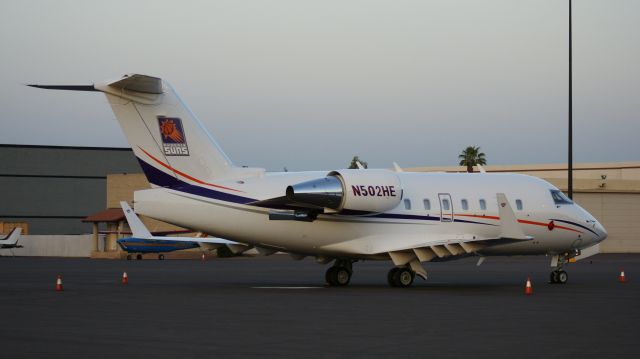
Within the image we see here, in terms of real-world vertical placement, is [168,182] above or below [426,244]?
above

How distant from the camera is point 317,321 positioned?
1758cm

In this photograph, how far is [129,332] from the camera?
611 inches

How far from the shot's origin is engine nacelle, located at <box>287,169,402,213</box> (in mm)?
25984

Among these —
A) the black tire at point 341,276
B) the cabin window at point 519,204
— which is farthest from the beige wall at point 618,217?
the black tire at point 341,276

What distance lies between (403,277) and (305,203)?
13.7ft

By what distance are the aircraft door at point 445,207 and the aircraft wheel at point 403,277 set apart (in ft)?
6.27

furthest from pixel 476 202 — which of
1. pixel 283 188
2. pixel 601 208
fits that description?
pixel 601 208

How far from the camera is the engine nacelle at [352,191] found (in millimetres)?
25984

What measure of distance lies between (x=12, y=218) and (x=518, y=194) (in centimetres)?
7597

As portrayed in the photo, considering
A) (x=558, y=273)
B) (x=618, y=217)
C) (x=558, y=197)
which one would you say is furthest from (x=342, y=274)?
(x=618, y=217)

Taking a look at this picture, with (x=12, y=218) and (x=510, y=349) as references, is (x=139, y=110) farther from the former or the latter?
(x=12, y=218)

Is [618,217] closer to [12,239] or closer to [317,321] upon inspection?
[12,239]

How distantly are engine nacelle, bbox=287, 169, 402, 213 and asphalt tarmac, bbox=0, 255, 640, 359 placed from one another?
2431 mm

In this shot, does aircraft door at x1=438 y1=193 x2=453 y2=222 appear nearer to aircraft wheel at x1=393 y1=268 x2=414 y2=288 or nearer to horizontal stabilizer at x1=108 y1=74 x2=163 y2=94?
aircraft wheel at x1=393 y1=268 x2=414 y2=288
